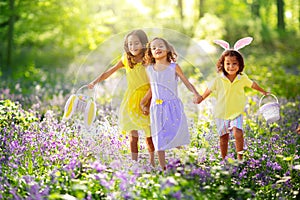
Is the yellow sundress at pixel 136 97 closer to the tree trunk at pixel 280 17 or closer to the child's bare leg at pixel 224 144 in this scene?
the child's bare leg at pixel 224 144

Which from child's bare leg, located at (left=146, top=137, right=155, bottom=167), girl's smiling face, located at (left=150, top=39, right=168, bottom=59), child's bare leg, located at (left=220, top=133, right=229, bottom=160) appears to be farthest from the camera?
child's bare leg, located at (left=220, top=133, right=229, bottom=160)

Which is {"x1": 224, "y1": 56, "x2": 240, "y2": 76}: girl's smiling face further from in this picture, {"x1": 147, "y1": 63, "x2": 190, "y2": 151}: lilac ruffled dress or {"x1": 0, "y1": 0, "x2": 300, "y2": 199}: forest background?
{"x1": 147, "y1": 63, "x2": 190, "y2": 151}: lilac ruffled dress

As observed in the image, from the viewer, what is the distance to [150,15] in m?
19.9

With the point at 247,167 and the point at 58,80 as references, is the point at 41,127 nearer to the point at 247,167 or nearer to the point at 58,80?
the point at 247,167

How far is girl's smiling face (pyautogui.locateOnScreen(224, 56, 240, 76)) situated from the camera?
4559 mm

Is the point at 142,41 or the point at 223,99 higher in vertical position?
the point at 142,41

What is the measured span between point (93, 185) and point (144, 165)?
875mm

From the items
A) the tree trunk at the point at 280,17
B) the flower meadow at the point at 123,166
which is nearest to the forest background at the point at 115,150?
the flower meadow at the point at 123,166

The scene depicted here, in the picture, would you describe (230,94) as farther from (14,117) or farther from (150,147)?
(14,117)

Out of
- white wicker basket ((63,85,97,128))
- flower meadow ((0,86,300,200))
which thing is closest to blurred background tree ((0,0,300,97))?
flower meadow ((0,86,300,200))

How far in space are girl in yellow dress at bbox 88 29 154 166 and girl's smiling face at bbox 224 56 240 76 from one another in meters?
0.70

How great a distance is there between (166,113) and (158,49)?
52 centimetres

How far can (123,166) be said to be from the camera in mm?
4031

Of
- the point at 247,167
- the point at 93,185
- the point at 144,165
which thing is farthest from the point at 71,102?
the point at 247,167
